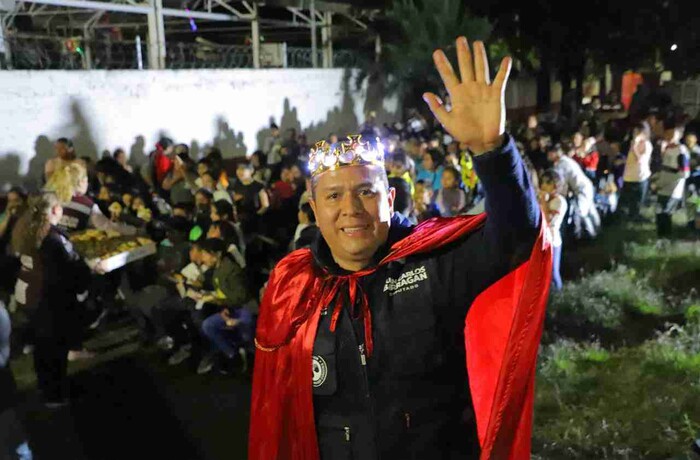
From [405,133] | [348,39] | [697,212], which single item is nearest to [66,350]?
[697,212]

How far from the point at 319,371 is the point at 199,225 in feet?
13.6

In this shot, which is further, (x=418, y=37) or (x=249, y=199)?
(x=418, y=37)

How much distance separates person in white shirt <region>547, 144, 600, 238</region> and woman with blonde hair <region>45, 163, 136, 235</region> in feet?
15.2

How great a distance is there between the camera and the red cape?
1881 mm

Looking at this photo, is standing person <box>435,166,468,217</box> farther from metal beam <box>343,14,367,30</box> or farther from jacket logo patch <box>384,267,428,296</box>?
metal beam <box>343,14,367,30</box>

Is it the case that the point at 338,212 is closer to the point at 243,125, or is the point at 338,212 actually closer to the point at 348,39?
the point at 243,125

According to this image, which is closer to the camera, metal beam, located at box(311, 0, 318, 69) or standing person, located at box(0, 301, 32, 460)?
standing person, located at box(0, 301, 32, 460)

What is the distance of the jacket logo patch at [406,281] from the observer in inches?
74.8

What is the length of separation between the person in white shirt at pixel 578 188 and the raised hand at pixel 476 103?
5813 millimetres

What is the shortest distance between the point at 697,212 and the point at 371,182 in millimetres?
7675

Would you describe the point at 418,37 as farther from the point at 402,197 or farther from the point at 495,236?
the point at 495,236

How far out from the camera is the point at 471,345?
1.99 meters

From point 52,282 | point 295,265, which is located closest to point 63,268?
point 52,282

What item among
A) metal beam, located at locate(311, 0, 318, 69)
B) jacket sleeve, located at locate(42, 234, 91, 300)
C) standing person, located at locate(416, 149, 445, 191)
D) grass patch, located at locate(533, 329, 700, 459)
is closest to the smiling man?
grass patch, located at locate(533, 329, 700, 459)
